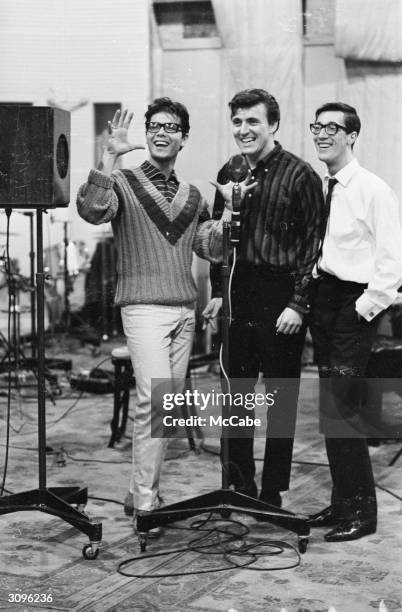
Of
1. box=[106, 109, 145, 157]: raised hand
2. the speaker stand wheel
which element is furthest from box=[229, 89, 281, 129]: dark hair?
the speaker stand wheel

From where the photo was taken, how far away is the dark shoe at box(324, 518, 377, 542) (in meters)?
4.18

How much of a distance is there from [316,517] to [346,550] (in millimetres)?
352

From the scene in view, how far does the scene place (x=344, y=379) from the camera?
13.6 ft

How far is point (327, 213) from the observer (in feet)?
13.8

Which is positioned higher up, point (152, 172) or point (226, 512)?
point (152, 172)

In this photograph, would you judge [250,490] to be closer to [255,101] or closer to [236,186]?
[236,186]

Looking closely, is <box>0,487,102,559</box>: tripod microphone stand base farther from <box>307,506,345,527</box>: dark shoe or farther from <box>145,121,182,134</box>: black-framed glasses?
<box>145,121,182,134</box>: black-framed glasses

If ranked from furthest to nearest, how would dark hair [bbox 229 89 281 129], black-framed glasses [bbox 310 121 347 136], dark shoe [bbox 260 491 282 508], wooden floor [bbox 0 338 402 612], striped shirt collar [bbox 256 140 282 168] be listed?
dark shoe [bbox 260 491 282 508] < striped shirt collar [bbox 256 140 282 168] < dark hair [bbox 229 89 281 129] < black-framed glasses [bbox 310 121 347 136] < wooden floor [bbox 0 338 402 612]

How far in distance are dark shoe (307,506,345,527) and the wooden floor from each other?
0.08m

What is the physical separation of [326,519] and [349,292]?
1025 millimetres

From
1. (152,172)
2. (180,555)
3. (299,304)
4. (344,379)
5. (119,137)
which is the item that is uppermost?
(119,137)

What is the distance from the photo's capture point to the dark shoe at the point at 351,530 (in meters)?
4.18

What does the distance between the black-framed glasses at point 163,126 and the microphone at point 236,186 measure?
320 mm

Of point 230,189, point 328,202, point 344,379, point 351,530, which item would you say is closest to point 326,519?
point 351,530
